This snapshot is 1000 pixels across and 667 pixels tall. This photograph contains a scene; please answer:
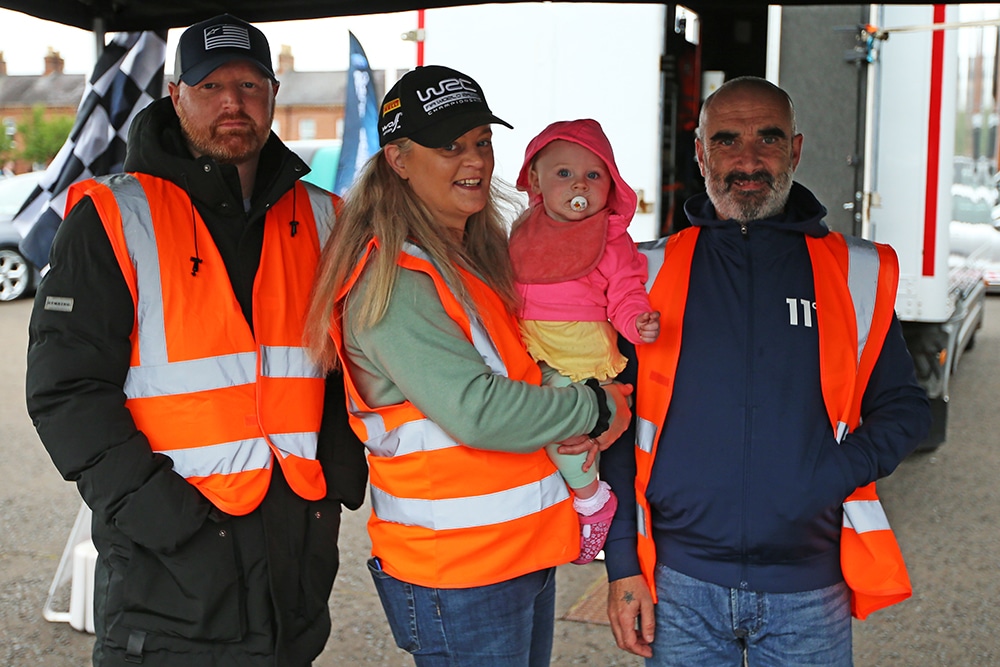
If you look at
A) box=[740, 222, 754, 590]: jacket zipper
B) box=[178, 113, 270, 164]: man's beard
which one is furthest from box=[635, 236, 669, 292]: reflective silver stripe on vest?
box=[178, 113, 270, 164]: man's beard

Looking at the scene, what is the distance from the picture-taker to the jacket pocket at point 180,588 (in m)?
2.31

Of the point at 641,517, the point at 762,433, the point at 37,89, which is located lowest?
the point at 641,517

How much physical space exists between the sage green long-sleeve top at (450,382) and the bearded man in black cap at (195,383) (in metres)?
0.38

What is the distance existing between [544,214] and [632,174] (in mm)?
2416

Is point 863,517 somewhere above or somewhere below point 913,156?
below

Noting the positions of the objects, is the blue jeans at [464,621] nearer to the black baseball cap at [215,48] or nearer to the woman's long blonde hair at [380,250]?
the woman's long blonde hair at [380,250]

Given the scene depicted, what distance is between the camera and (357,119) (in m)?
6.53

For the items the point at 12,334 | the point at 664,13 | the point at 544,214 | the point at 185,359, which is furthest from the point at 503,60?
the point at 12,334

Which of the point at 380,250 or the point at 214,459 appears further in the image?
the point at 214,459

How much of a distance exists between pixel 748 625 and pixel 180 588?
126 cm

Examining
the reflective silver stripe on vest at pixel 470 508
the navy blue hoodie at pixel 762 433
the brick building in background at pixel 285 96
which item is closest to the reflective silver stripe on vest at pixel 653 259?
the navy blue hoodie at pixel 762 433

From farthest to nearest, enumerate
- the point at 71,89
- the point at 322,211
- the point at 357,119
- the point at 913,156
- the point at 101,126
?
1. the point at 71,89
2. the point at 357,119
3. the point at 913,156
4. the point at 101,126
5. the point at 322,211

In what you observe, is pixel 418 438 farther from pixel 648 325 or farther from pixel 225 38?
pixel 225 38

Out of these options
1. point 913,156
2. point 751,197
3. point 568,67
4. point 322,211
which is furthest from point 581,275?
point 913,156
